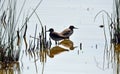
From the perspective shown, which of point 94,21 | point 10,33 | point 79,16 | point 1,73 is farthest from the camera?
point 79,16

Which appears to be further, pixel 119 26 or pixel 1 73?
pixel 119 26

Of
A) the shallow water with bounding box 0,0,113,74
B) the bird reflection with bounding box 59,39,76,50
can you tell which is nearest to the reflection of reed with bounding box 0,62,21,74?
the shallow water with bounding box 0,0,113,74

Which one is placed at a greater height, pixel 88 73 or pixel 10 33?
pixel 10 33

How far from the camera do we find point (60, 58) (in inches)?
277

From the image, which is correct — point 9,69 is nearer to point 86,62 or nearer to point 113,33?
point 86,62

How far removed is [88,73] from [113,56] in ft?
2.10

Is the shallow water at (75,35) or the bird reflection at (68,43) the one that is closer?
the shallow water at (75,35)

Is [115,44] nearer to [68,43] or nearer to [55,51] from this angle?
[55,51]

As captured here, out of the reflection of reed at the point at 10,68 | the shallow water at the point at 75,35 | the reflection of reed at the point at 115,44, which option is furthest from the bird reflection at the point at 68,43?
the reflection of reed at the point at 10,68

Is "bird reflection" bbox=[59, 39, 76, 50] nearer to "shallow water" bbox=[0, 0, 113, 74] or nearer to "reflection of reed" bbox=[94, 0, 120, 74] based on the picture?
"shallow water" bbox=[0, 0, 113, 74]

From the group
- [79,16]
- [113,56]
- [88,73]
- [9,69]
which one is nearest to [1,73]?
[9,69]

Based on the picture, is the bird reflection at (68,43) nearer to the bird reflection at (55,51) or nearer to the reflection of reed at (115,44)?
the bird reflection at (55,51)

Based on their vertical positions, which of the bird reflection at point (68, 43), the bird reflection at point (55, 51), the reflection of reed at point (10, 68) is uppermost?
the bird reflection at point (68, 43)

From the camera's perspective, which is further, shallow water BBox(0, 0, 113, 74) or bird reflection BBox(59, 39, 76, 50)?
bird reflection BBox(59, 39, 76, 50)
